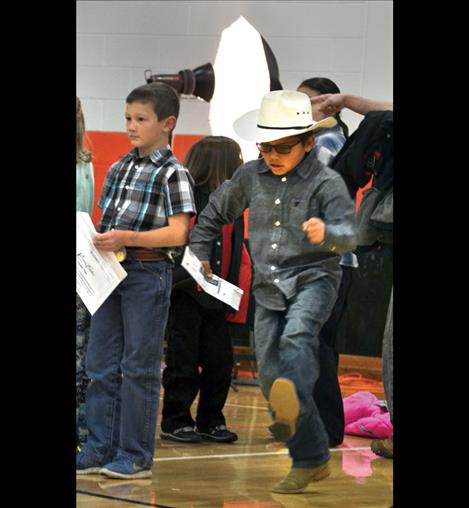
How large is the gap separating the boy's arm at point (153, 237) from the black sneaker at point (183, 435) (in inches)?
23.6

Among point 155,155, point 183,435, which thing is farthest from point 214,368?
point 155,155

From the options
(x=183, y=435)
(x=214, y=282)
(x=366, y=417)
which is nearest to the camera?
(x=214, y=282)

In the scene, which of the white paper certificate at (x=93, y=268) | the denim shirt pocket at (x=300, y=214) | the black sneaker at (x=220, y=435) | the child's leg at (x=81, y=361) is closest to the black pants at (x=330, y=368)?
the denim shirt pocket at (x=300, y=214)

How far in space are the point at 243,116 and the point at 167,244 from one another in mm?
343

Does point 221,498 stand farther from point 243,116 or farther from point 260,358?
point 243,116

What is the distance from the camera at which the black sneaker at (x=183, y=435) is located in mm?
3070

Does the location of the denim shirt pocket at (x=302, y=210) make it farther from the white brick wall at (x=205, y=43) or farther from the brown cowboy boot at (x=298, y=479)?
the brown cowboy boot at (x=298, y=479)

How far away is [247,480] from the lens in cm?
265

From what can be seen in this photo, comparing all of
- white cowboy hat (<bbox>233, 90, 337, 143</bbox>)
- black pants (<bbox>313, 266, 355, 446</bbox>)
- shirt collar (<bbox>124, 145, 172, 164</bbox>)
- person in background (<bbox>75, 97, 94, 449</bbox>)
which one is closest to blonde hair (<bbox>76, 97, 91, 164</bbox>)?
person in background (<bbox>75, 97, 94, 449</bbox>)

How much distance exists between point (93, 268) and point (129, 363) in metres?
0.25

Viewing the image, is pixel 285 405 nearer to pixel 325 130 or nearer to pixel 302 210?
pixel 302 210

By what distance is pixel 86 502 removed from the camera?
2598 mm

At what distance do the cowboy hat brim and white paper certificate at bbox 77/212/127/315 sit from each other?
0.42m
